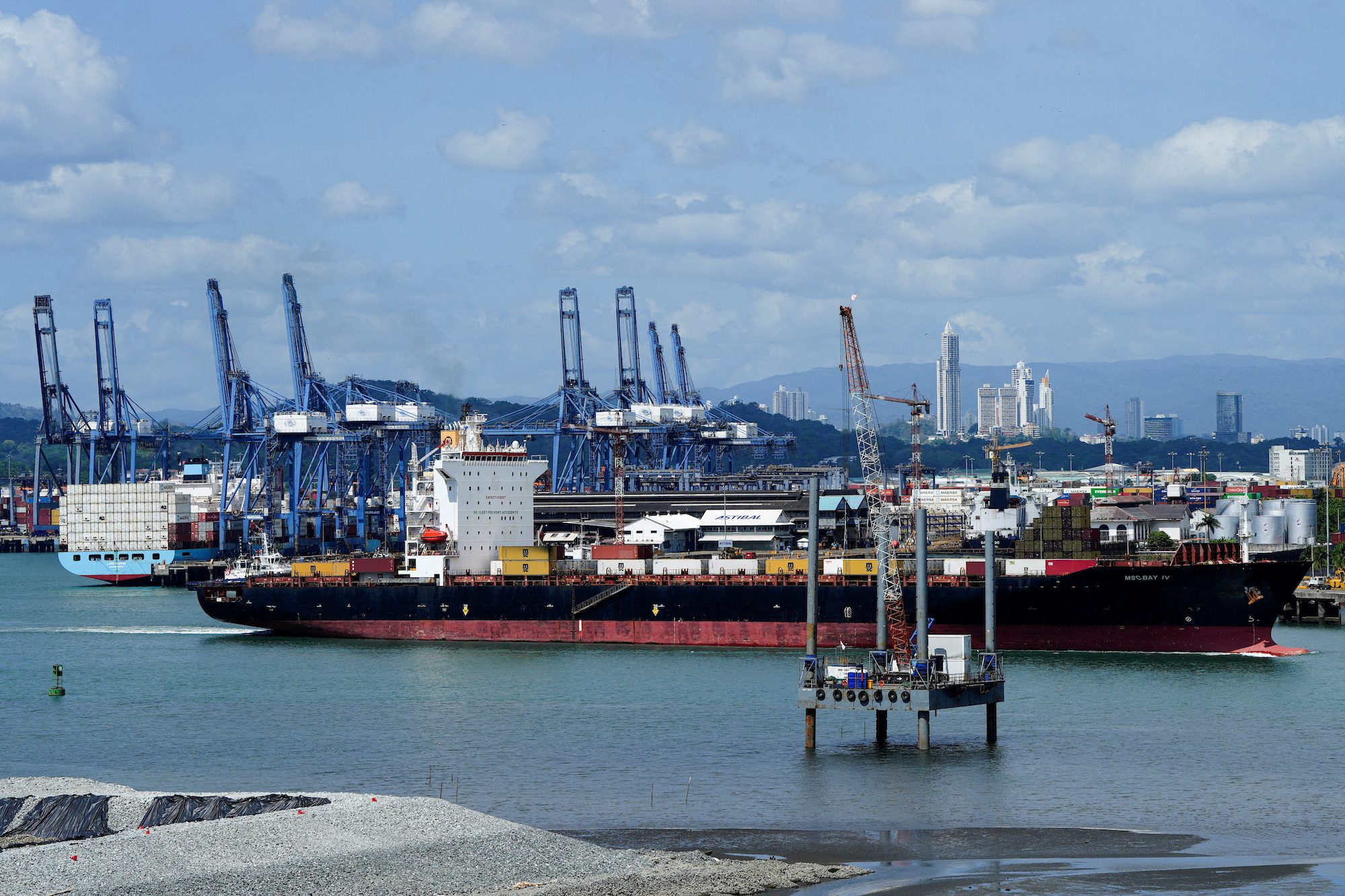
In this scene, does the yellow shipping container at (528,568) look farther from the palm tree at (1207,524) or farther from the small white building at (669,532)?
the palm tree at (1207,524)

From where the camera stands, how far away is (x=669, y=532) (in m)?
97.0

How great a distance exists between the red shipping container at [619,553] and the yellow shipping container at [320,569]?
28.8 feet

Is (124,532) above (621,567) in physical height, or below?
above

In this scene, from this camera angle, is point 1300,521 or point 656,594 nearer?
point 656,594

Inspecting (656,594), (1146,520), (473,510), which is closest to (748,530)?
(1146,520)

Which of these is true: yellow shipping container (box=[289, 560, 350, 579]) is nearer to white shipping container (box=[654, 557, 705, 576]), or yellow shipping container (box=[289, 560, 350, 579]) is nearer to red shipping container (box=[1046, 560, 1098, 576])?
white shipping container (box=[654, 557, 705, 576])

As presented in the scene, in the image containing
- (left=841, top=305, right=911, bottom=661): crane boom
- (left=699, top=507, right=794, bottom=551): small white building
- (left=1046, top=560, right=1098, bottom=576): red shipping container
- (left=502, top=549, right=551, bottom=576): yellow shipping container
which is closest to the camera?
(left=841, top=305, right=911, bottom=661): crane boom

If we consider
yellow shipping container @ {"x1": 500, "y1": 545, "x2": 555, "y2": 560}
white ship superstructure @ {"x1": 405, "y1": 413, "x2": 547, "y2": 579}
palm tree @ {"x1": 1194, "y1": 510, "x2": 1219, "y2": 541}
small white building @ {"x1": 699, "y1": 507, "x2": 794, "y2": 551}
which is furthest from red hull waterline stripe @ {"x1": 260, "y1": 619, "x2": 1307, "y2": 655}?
palm tree @ {"x1": 1194, "y1": 510, "x2": 1219, "y2": 541}

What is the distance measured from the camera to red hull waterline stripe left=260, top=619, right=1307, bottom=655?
5138 centimetres

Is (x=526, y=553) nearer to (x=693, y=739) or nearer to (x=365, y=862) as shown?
(x=693, y=739)

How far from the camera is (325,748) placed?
117ft

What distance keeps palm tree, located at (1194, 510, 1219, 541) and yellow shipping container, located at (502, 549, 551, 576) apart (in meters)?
44.7

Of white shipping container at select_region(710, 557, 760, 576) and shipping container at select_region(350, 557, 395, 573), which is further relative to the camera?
shipping container at select_region(350, 557, 395, 573)

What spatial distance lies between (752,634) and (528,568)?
8.39 metres
